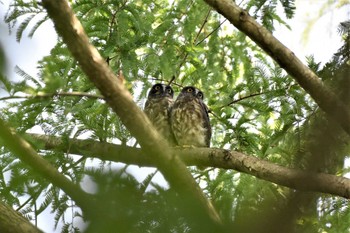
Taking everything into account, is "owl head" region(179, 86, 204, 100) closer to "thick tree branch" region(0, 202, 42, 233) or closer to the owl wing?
the owl wing

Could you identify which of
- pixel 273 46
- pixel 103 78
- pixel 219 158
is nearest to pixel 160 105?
pixel 219 158

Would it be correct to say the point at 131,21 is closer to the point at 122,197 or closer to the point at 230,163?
the point at 230,163

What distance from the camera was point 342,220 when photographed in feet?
14.3

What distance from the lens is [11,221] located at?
6.32 feet

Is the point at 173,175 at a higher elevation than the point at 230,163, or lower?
lower

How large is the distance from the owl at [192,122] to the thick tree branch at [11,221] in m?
3.98

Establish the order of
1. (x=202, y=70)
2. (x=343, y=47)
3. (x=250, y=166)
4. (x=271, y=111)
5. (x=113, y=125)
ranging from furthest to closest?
(x=202, y=70), (x=271, y=111), (x=113, y=125), (x=250, y=166), (x=343, y=47)

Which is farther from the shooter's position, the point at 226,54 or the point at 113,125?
the point at 226,54

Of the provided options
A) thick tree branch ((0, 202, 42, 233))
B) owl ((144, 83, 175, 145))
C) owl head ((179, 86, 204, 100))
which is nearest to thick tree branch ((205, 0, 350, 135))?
thick tree branch ((0, 202, 42, 233))

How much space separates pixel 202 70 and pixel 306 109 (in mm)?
2081

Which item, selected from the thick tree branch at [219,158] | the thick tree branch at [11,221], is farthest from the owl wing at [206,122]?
the thick tree branch at [11,221]

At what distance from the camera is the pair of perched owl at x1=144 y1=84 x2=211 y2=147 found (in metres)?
5.91

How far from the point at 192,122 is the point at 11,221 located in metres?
4.08

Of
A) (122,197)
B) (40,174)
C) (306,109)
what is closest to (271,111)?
(306,109)
